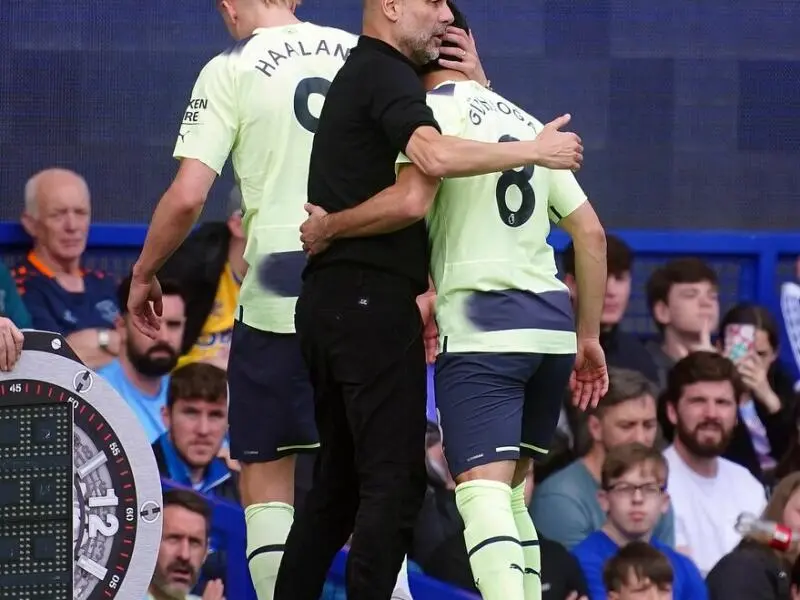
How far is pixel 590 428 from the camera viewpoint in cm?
592

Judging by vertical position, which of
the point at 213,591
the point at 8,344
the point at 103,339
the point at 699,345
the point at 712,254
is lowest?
the point at 213,591

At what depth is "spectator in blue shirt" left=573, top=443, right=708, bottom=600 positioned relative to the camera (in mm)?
5625

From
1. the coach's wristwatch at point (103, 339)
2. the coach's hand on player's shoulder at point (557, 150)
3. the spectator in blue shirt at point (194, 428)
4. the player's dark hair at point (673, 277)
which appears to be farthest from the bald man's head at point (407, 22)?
the player's dark hair at point (673, 277)

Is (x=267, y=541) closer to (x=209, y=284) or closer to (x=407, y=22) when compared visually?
(x=407, y=22)

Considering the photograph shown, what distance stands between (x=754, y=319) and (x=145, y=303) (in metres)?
2.58

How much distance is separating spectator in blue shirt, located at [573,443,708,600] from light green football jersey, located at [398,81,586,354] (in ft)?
5.18

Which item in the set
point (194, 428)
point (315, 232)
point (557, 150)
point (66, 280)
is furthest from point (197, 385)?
point (557, 150)

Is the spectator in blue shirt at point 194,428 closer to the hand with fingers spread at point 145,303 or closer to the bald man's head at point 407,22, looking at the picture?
the hand with fingers spread at point 145,303

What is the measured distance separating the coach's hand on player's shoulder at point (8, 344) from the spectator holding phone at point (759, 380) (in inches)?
118

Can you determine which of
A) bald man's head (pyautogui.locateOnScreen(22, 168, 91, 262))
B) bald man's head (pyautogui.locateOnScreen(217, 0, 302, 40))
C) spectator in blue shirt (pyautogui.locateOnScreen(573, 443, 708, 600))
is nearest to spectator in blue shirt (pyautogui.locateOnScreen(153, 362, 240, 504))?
bald man's head (pyautogui.locateOnScreen(22, 168, 91, 262))

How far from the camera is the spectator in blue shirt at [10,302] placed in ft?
18.5

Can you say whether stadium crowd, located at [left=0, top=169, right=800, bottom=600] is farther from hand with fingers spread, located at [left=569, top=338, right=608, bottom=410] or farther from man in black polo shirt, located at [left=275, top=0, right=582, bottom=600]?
man in black polo shirt, located at [left=275, top=0, right=582, bottom=600]

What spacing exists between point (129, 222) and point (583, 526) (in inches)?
69.8

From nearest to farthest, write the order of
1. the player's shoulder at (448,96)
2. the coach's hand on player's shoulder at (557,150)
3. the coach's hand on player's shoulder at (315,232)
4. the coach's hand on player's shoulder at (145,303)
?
the coach's hand on player's shoulder at (557,150) < the coach's hand on player's shoulder at (315,232) < the player's shoulder at (448,96) < the coach's hand on player's shoulder at (145,303)
